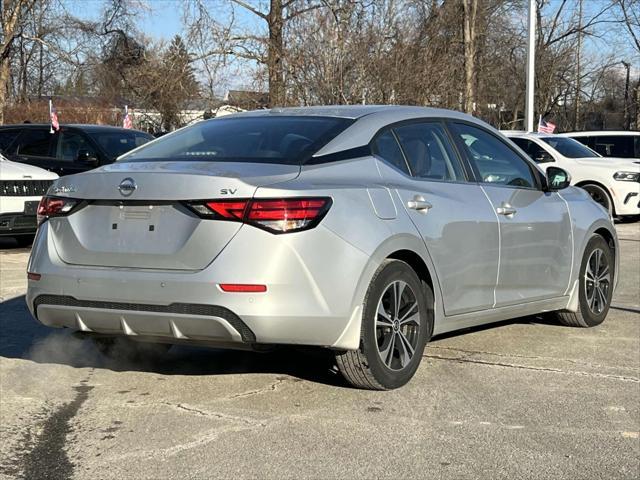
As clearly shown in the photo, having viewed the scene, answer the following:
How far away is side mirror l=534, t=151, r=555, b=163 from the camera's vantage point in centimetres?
1627

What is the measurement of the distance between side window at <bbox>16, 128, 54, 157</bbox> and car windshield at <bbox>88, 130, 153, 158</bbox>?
30.0 inches

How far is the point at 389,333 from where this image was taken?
4.94 meters

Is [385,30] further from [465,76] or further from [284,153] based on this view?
[284,153]

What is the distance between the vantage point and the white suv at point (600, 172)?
16281 millimetres

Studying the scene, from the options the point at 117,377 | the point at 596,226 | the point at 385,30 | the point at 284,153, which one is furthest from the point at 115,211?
the point at 385,30

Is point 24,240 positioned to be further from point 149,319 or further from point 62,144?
point 149,319

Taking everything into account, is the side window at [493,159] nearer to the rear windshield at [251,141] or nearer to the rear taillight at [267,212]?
the rear windshield at [251,141]

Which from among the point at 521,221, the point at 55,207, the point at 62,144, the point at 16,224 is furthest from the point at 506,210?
the point at 62,144

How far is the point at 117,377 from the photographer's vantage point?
214 inches

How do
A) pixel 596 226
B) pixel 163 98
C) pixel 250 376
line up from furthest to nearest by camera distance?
pixel 163 98 < pixel 596 226 < pixel 250 376

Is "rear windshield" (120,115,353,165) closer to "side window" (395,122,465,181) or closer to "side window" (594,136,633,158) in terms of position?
"side window" (395,122,465,181)

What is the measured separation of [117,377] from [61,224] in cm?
112

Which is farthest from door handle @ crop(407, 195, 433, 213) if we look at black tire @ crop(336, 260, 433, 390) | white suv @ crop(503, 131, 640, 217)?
white suv @ crop(503, 131, 640, 217)

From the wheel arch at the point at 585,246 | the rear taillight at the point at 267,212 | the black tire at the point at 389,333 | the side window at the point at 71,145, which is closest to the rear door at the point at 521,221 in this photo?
the wheel arch at the point at 585,246
